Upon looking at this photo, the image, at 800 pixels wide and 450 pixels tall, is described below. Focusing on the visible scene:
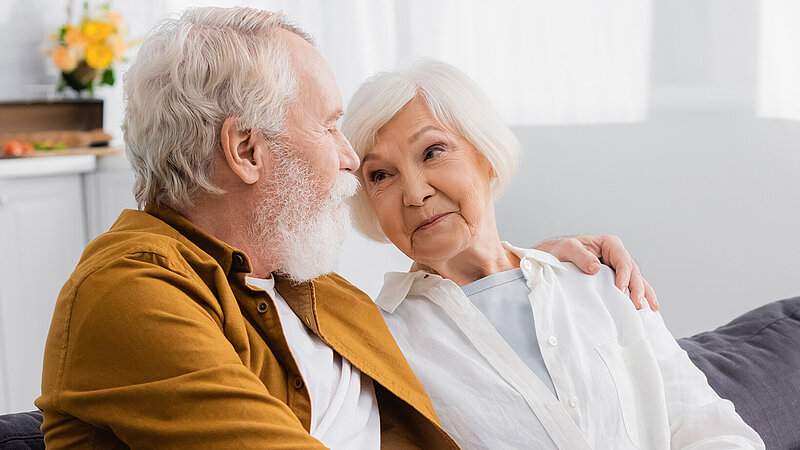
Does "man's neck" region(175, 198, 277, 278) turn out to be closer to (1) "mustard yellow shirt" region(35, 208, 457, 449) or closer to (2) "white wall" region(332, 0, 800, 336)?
(1) "mustard yellow shirt" region(35, 208, 457, 449)

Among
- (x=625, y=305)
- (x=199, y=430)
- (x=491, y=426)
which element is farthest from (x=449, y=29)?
(x=199, y=430)

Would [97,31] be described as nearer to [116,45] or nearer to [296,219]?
[116,45]

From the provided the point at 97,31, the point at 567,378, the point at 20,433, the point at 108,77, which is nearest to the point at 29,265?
the point at 108,77

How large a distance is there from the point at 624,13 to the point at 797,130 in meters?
0.67

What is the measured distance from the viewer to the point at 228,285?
121cm

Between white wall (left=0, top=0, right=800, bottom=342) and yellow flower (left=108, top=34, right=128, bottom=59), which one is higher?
yellow flower (left=108, top=34, right=128, bottom=59)

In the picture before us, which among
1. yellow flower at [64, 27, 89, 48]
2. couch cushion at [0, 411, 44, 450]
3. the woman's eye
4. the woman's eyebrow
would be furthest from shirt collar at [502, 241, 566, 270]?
yellow flower at [64, 27, 89, 48]

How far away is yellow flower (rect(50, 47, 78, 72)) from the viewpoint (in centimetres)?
390

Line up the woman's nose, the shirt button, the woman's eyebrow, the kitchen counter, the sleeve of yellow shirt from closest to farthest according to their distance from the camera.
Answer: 1. the sleeve of yellow shirt
2. the shirt button
3. the woman's eyebrow
4. the woman's nose
5. the kitchen counter

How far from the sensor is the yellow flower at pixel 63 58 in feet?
12.8

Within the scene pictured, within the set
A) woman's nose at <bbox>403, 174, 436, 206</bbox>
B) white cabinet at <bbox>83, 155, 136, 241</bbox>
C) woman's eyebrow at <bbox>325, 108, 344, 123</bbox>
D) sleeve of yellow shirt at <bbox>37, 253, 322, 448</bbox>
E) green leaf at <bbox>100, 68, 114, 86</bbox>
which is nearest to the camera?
sleeve of yellow shirt at <bbox>37, 253, 322, 448</bbox>

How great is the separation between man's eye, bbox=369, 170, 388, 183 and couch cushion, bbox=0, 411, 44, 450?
0.75 meters

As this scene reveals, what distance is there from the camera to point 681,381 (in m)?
1.49

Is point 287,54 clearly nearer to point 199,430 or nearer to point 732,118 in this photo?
point 199,430
